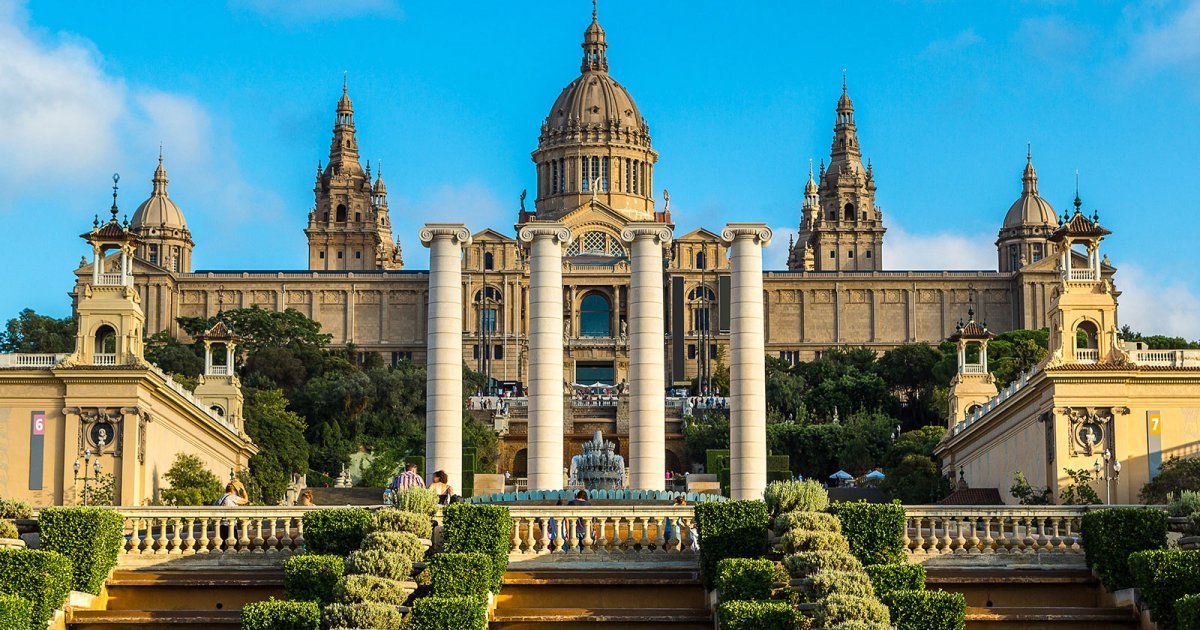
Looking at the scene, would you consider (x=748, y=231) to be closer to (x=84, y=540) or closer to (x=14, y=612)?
(x=84, y=540)

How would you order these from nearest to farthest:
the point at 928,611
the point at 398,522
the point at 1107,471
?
the point at 928,611 → the point at 398,522 → the point at 1107,471

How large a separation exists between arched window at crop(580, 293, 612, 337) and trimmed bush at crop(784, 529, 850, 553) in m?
134

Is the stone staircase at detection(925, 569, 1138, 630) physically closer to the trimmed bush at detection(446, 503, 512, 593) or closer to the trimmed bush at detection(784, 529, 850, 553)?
the trimmed bush at detection(784, 529, 850, 553)

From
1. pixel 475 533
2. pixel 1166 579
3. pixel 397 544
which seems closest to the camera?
pixel 1166 579

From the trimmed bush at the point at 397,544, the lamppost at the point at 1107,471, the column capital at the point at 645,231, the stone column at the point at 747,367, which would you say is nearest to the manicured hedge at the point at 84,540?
the trimmed bush at the point at 397,544

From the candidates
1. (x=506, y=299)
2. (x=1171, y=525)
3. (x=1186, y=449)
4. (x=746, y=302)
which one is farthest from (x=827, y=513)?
(x=506, y=299)

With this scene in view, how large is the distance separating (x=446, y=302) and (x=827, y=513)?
22008 millimetres

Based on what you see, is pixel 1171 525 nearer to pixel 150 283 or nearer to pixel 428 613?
pixel 428 613

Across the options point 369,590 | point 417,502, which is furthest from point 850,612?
point 417,502

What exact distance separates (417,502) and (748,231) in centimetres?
2102

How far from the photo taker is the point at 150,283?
172m

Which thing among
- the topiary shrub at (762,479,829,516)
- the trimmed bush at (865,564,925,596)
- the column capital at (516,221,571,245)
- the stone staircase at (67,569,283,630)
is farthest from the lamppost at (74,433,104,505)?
the trimmed bush at (865,564,925,596)

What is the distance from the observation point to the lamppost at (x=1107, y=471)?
230ft

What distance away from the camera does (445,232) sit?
56656 mm
